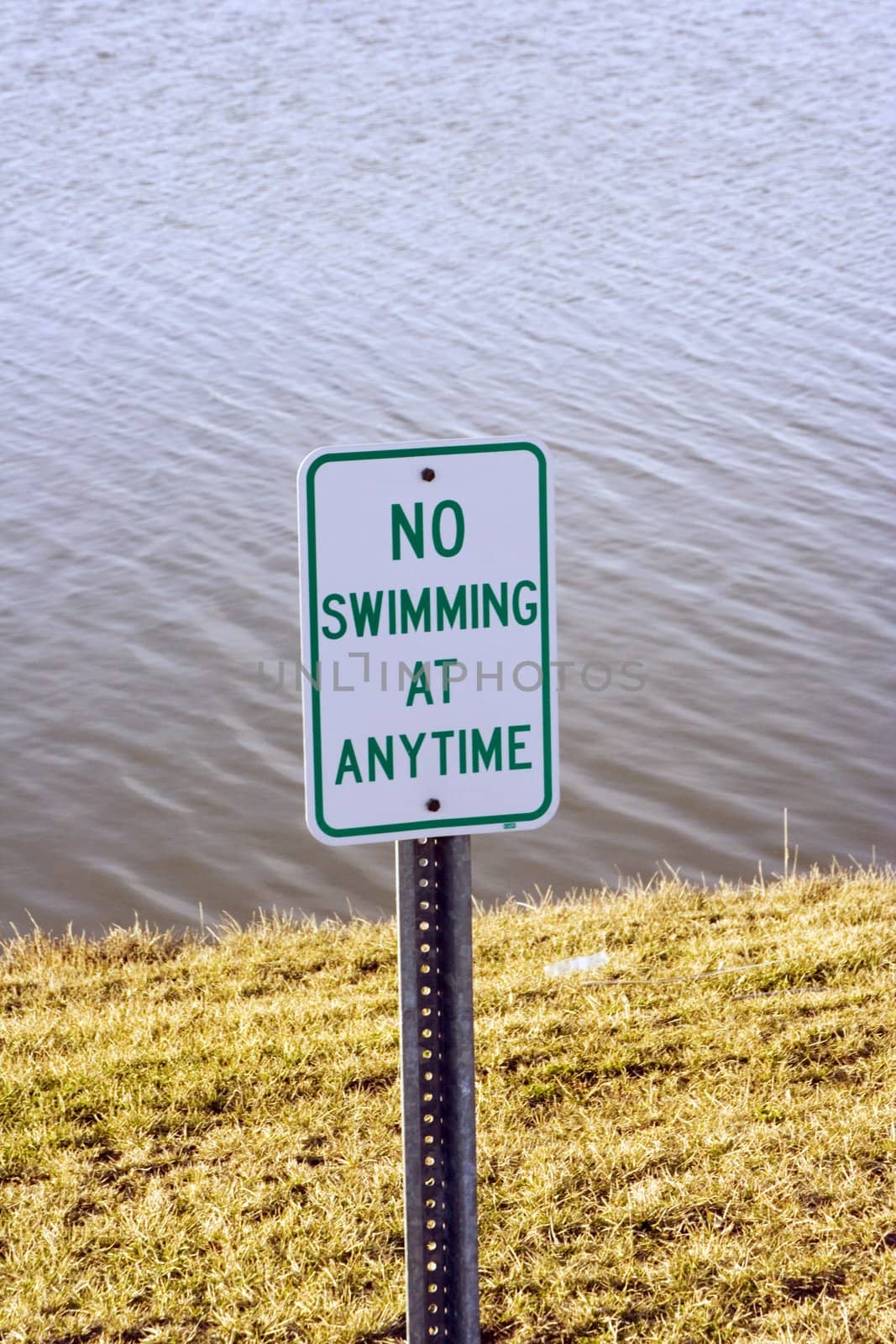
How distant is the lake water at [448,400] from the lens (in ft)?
27.5

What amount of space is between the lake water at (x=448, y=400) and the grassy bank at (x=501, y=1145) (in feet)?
8.89

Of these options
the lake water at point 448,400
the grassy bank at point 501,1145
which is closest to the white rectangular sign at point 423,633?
the grassy bank at point 501,1145

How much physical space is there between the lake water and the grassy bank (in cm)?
271

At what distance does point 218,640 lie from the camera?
9.56 meters

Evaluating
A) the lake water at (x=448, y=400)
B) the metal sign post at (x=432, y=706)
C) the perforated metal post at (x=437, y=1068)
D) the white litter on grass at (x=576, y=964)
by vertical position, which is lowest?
the perforated metal post at (x=437, y=1068)

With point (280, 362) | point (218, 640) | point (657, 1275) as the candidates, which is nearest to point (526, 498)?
point (657, 1275)

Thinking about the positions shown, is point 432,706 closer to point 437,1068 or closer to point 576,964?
point 437,1068

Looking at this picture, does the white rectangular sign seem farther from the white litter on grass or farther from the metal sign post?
the white litter on grass

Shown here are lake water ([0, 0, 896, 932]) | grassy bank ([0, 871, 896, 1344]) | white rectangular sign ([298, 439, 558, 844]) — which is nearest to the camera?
white rectangular sign ([298, 439, 558, 844])

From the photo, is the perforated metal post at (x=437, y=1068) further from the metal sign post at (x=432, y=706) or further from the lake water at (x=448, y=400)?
the lake water at (x=448, y=400)

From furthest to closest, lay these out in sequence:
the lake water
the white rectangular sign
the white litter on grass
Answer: the lake water, the white litter on grass, the white rectangular sign

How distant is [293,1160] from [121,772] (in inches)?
204

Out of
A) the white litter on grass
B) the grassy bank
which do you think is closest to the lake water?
the white litter on grass

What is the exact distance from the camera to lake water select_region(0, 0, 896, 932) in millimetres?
8391
